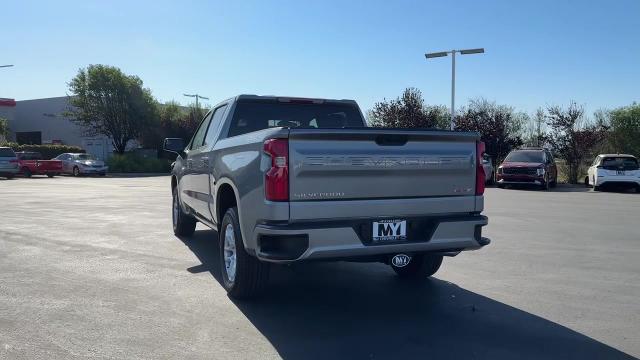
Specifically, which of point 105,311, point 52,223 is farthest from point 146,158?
point 105,311

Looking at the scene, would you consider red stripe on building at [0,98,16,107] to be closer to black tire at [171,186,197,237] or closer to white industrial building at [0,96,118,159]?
white industrial building at [0,96,118,159]

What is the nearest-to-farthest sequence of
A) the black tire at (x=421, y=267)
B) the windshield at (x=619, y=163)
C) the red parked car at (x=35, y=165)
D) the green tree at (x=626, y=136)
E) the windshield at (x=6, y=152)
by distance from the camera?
the black tire at (x=421, y=267) → the windshield at (x=619, y=163) → the green tree at (x=626, y=136) → the windshield at (x=6, y=152) → the red parked car at (x=35, y=165)

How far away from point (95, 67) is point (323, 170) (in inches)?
1638

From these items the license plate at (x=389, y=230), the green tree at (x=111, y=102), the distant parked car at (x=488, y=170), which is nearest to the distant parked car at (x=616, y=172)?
the distant parked car at (x=488, y=170)

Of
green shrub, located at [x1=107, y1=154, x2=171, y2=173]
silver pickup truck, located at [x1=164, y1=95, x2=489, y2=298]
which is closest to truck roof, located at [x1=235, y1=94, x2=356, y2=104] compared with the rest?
silver pickup truck, located at [x1=164, y1=95, x2=489, y2=298]

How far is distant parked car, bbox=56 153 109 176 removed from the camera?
33.1 meters

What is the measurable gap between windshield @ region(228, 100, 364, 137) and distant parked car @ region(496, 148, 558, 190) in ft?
55.2

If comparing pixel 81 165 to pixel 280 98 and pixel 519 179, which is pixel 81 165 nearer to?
pixel 519 179

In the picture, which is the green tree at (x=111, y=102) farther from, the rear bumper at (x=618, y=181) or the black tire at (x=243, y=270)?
the black tire at (x=243, y=270)

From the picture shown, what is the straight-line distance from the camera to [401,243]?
15.2 ft

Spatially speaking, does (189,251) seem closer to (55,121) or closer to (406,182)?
(406,182)

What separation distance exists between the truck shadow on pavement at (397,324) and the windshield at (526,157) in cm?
1844

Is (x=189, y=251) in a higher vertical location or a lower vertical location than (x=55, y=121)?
lower

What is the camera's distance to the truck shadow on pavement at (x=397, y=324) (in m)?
3.99
